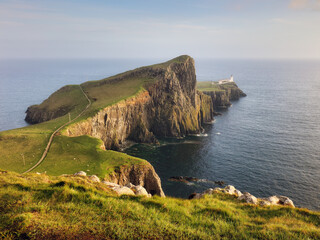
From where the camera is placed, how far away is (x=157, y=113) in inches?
4377

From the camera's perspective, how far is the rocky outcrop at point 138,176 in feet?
155

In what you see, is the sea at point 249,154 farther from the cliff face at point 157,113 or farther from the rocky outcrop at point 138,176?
the rocky outcrop at point 138,176

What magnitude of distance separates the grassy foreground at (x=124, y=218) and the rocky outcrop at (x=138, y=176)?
29184mm

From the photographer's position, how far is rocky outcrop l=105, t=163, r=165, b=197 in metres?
47.2

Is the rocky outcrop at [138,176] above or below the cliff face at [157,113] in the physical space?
below

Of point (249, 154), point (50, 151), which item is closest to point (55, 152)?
point (50, 151)

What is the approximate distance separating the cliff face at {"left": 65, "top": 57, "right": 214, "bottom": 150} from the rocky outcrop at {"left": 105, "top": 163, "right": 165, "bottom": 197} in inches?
1458

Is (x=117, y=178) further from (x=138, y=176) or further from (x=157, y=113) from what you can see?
(x=157, y=113)

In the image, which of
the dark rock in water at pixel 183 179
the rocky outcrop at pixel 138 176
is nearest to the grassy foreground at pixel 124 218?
the rocky outcrop at pixel 138 176

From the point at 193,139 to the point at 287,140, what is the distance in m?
47.2

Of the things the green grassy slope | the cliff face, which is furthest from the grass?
the cliff face

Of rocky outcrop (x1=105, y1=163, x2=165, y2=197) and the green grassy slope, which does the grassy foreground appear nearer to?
rocky outcrop (x1=105, y1=163, x2=165, y2=197)

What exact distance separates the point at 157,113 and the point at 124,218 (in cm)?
9739

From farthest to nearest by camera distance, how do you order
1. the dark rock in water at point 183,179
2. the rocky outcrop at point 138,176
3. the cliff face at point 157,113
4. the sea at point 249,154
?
the cliff face at point 157,113
the dark rock in water at point 183,179
the sea at point 249,154
the rocky outcrop at point 138,176
